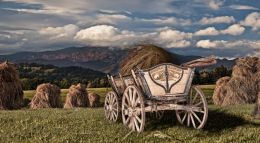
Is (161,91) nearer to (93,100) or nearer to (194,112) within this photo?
(194,112)

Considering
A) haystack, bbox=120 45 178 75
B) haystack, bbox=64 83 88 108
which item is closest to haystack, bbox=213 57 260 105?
haystack, bbox=64 83 88 108

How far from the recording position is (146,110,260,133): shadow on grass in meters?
16.2

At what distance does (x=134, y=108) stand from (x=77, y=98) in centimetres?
5648

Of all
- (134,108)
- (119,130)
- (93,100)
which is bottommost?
(93,100)

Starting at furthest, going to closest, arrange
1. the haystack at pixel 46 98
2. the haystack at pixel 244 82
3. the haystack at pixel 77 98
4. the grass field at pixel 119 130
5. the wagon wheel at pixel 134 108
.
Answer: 1. the haystack at pixel 77 98
2. the haystack at pixel 46 98
3. the haystack at pixel 244 82
4. the wagon wheel at pixel 134 108
5. the grass field at pixel 119 130

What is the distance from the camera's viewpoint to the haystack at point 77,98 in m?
69.9

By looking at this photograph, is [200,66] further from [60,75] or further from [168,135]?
[60,75]

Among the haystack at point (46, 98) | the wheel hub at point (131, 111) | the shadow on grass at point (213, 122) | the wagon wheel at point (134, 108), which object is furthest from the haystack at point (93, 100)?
the wheel hub at point (131, 111)

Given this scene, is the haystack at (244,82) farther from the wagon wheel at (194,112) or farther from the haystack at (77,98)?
the wagon wheel at (194,112)

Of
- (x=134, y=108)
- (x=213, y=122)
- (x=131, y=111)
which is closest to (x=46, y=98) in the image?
(x=213, y=122)

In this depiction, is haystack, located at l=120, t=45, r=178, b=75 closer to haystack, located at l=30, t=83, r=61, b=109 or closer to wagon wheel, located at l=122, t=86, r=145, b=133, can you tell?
wagon wheel, located at l=122, t=86, r=145, b=133

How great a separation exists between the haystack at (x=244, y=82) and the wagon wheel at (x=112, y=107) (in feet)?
107

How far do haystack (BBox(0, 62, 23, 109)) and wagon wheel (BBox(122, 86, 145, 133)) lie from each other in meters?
28.2

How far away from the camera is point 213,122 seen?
56.9ft
